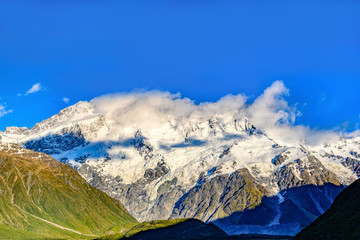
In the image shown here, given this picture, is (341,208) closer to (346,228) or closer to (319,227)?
(319,227)

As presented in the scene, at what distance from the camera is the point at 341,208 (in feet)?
637

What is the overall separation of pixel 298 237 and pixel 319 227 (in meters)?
10.8

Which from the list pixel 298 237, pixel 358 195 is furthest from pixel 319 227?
pixel 358 195

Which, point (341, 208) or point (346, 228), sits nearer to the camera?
point (346, 228)

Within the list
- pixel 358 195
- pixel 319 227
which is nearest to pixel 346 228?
pixel 319 227

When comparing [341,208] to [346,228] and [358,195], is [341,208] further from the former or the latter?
[346,228]

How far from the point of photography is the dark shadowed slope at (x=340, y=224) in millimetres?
163538

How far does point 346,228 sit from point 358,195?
3396 centimetres

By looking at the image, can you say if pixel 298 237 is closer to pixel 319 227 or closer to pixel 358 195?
pixel 319 227

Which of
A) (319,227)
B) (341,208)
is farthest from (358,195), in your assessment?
(319,227)

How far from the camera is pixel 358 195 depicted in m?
196

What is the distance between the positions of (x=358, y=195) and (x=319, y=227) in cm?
2627

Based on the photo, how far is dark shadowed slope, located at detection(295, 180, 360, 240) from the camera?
164 m

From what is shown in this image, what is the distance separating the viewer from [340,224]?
174 m
